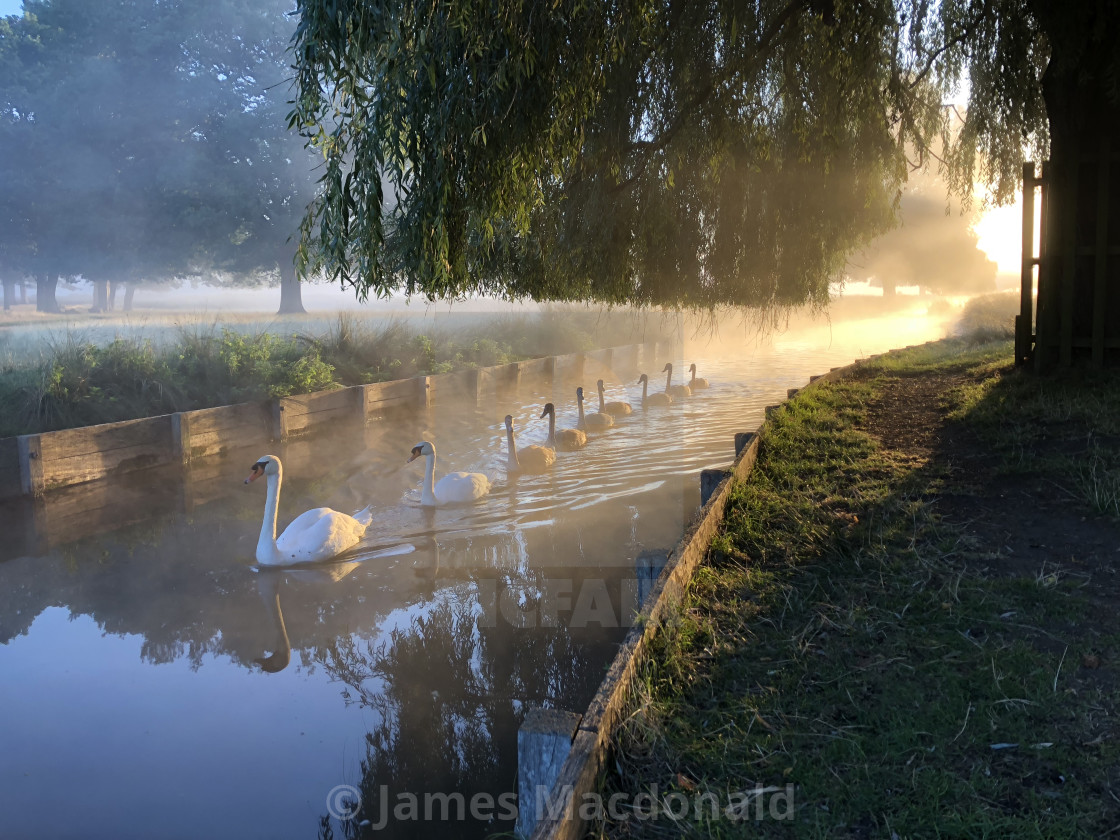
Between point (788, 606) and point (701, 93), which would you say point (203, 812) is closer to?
point (788, 606)

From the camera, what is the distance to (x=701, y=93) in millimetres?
8367

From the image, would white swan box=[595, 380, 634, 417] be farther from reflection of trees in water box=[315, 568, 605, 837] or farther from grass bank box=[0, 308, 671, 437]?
reflection of trees in water box=[315, 568, 605, 837]

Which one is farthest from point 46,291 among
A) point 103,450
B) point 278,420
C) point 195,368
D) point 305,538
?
point 305,538

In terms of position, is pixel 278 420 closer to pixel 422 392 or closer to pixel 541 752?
pixel 422 392

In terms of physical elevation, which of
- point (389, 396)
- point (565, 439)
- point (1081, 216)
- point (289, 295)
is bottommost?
point (565, 439)

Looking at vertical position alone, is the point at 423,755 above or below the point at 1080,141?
below

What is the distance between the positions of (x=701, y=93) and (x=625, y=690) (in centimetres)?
704

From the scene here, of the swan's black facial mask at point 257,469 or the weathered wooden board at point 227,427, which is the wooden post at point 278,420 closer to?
the weathered wooden board at point 227,427

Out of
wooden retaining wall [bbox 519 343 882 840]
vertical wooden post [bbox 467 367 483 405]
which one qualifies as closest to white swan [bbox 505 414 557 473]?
vertical wooden post [bbox 467 367 483 405]

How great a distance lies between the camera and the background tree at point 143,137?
2977cm

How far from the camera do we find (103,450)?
1075cm

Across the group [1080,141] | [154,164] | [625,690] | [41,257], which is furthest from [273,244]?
[625,690]

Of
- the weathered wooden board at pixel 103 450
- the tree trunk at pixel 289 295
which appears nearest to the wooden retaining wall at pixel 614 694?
the weathered wooden board at pixel 103 450

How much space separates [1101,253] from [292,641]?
795 cm
